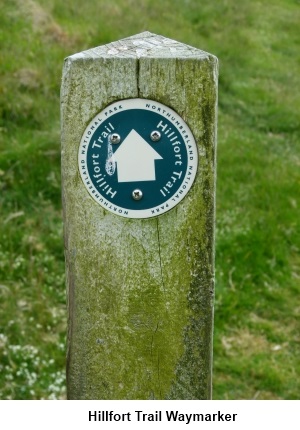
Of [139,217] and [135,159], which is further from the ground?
[135,159]

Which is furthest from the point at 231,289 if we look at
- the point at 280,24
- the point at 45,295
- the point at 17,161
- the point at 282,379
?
the point at 280,24

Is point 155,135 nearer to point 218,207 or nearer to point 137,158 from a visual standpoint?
point 137,158

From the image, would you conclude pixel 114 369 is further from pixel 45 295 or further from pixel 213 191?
pixel 45 295

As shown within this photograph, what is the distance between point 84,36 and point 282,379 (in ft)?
17.6

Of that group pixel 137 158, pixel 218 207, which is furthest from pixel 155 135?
pixel 218 207

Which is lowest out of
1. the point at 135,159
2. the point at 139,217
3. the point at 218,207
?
the point at 218,207

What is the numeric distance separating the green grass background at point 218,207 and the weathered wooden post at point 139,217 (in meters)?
1.60

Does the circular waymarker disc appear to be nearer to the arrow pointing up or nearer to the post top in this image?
the arrow pointing up

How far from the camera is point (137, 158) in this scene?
1.92 meters

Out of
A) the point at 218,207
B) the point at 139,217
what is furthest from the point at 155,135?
the point at 218,207

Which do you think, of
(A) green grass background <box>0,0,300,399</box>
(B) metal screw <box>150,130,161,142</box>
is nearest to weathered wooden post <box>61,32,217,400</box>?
(B) metal screw <box>150,130,161,142</box>

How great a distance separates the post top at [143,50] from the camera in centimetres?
188

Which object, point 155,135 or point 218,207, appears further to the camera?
point 218,207

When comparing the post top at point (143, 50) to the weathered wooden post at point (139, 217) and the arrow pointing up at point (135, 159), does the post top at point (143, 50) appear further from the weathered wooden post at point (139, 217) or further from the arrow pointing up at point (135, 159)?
the arrow pointing up at point (135, 159)
